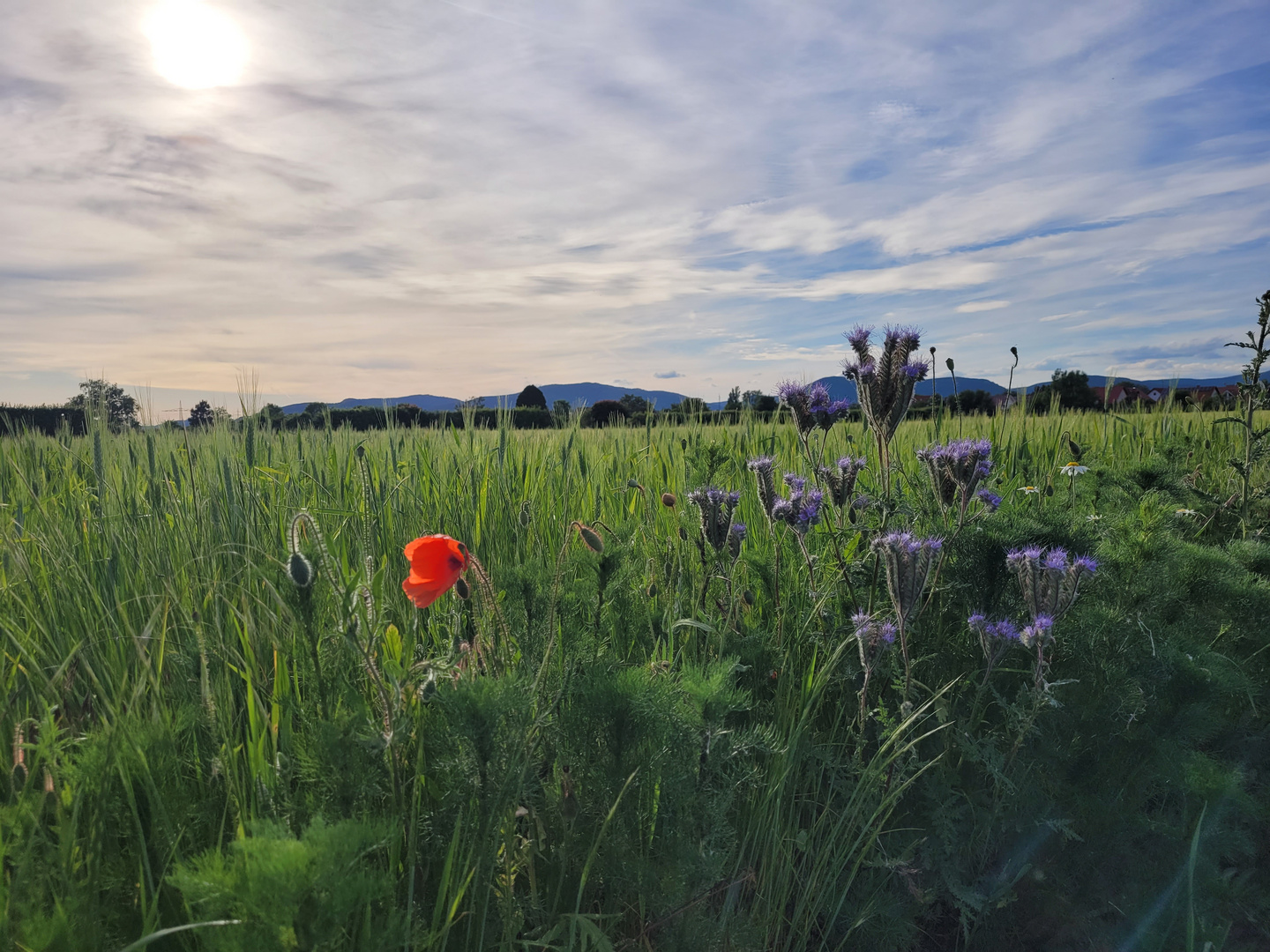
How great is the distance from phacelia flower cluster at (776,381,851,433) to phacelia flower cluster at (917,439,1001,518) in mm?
396

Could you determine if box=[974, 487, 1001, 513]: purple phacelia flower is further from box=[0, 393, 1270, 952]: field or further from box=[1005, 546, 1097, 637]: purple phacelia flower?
box=[1005, 546, 1097, 637]: purple phacelia flower

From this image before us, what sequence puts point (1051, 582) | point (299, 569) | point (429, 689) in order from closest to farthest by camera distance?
1. point (299, 569)
2. point (429, 689)
3. point (1051, 582)

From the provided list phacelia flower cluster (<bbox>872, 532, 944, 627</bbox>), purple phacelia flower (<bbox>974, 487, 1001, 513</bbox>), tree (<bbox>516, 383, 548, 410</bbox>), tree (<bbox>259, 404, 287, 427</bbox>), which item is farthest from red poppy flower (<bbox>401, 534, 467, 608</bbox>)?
tree (<bbox>516, 383, 548, 410</bbox>)

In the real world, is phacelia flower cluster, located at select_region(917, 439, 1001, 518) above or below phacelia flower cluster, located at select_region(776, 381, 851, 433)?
below

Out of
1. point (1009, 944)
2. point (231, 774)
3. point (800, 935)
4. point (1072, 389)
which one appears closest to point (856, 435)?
point (1009, 944)

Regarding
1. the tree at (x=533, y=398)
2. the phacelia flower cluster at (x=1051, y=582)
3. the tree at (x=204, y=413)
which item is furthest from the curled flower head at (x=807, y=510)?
the tree at (x=533, y=398)

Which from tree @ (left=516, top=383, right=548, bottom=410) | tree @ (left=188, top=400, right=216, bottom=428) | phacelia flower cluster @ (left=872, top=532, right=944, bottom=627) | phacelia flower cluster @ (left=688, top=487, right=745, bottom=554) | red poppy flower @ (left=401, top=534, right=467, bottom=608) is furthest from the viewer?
tree @ (left=516, top=383, right=548, bottom=410)

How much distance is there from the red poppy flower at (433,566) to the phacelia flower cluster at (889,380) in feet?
4.16

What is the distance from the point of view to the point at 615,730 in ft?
3.76

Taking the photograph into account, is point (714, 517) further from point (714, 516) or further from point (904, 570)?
point (904, 570)

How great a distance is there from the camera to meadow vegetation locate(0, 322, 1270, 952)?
1.05 m

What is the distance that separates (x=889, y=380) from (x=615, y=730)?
1365mm

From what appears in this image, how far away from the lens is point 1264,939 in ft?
5.85

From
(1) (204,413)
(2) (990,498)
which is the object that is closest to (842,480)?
(2) (990,498)
